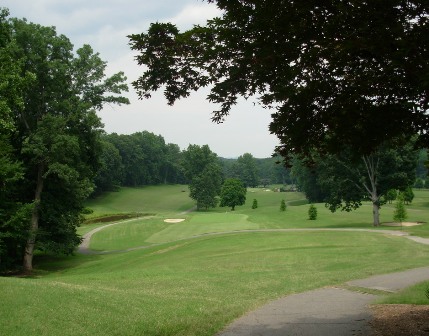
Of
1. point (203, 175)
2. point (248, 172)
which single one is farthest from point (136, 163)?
point (248, 172)

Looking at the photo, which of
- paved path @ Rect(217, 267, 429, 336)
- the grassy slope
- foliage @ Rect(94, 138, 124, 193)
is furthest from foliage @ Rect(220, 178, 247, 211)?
paved path @ Rect(217, 267, 429, 336)

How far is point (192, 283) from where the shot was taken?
14.6m

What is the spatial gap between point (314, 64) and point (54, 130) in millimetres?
26433

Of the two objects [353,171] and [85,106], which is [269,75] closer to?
[85,106]

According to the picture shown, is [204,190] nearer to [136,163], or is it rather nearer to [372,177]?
[136,163]

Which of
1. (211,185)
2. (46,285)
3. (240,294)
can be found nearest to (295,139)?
(240,294)

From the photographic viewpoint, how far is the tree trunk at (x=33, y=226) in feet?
96.6

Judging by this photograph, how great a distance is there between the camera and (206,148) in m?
109

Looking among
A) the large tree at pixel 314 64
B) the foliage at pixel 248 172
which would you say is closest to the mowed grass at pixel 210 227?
the large tree at pixel 314 64

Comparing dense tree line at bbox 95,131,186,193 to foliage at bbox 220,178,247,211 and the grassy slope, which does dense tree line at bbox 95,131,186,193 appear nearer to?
foliage at bbox 220,178,247,211

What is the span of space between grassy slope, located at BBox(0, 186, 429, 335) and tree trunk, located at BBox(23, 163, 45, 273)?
1156 millimetres

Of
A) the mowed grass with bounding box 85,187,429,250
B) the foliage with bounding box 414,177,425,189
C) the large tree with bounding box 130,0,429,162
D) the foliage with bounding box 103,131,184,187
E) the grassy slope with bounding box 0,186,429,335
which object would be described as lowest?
the mowed grass with bounding box 85,187,429,250

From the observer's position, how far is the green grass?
10359 mm

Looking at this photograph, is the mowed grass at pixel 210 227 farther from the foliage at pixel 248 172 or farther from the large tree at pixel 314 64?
the foliage at pixel 248 172
